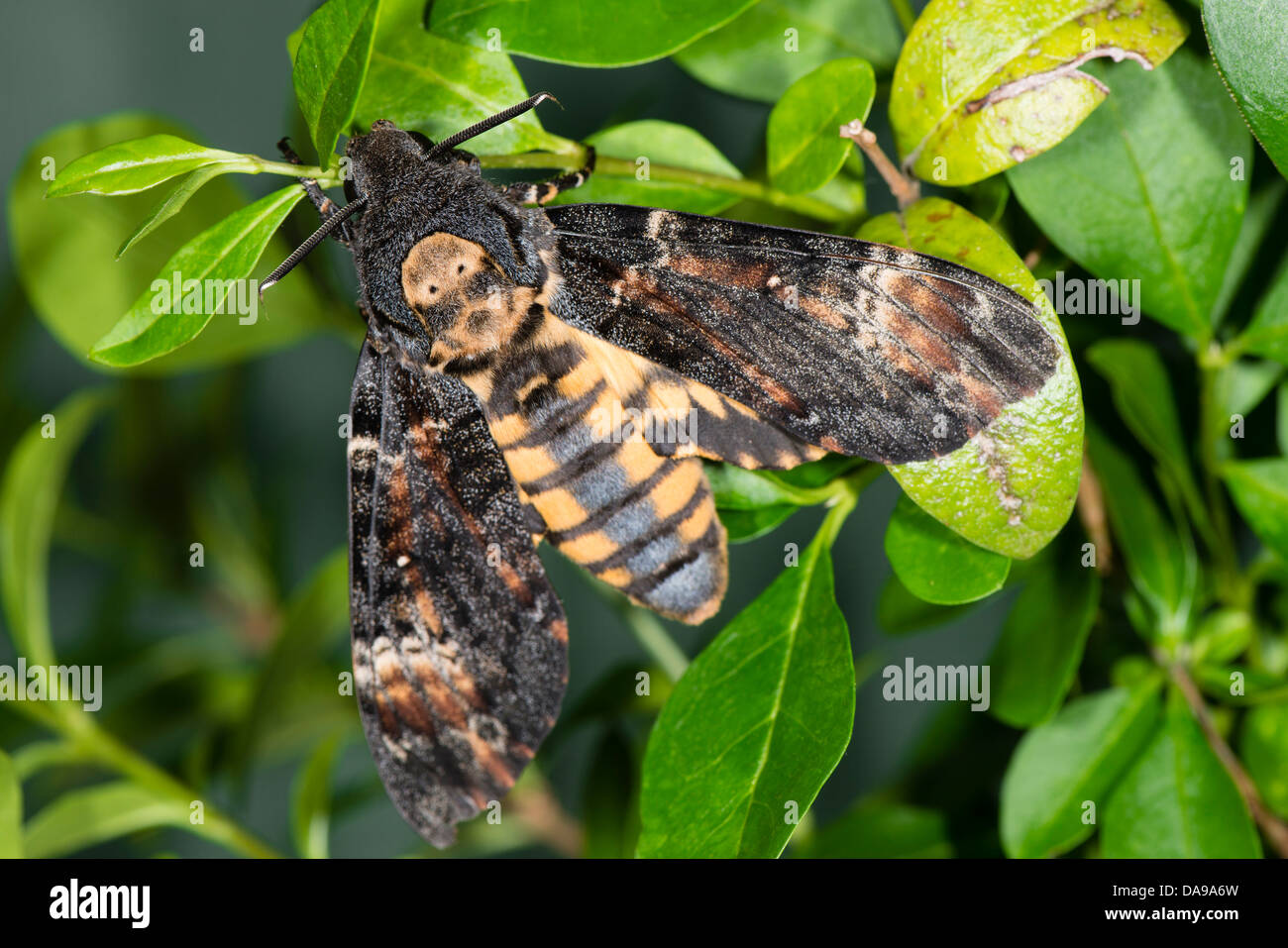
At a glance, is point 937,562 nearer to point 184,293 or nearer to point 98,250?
point 184,293

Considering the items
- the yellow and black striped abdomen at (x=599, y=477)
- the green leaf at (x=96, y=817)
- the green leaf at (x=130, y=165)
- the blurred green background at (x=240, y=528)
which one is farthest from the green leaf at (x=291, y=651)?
the green leaf at (x=130, y=165)

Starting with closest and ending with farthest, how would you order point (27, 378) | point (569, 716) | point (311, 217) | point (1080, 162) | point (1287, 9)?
point (1287, 9) → point (1080, 162) → point (311, 217) → point (569, 716) → point (27, 378)

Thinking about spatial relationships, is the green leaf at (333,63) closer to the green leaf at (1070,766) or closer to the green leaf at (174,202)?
the green leaf at (174,202)

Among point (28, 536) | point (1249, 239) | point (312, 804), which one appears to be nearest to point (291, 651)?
point (312, 804)

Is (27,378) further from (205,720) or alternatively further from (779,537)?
(779,537)

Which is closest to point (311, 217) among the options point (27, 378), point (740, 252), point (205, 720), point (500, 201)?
point (500, 201)

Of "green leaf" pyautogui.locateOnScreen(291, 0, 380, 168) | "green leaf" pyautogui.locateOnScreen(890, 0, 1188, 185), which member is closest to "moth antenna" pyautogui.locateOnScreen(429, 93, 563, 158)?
"green leaf" pyautogui.locateOnScreen(291, 0, 380, 168)
